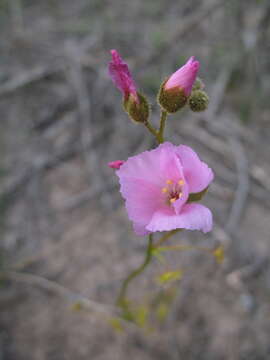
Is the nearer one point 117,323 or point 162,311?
point 117,323

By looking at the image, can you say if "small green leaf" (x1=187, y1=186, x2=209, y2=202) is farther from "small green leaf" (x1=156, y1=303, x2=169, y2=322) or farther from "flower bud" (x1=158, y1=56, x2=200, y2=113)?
"small green leaf" (x1=156, y1=303, x2=169, y2=322)

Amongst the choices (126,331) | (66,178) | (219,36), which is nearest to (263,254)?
(126,331)

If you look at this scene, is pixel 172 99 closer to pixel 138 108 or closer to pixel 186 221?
pixel 138 108

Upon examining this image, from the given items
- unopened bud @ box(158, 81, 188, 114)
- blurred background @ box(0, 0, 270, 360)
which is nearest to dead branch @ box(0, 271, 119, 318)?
blurred background @ box(0, 0, 270, 360)

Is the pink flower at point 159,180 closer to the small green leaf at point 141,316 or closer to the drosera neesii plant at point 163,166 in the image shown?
the drosera neesii plant at point 163,166

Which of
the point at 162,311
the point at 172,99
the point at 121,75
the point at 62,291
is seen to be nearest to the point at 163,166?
the point at 172,99

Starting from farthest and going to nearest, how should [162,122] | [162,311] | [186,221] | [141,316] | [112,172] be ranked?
[112,172] < [162,311] < [141,316] < [162,122] < [186,221]
